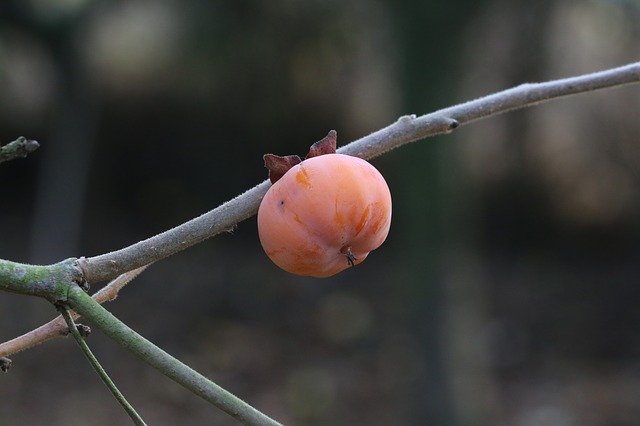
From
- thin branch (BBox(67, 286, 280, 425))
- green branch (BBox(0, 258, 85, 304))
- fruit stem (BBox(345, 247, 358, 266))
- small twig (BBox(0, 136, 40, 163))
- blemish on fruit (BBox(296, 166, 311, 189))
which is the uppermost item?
small twig (BBox(0, 136, 40, 163))

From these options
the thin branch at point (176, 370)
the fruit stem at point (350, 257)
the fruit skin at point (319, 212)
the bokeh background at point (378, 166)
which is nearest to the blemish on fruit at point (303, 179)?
the fruit skin at point (319, 212)

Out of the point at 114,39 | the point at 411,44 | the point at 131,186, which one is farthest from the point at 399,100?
the point at 131,186

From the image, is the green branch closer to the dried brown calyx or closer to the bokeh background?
the dried brown calyx

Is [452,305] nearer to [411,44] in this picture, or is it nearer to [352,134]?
[411,44]

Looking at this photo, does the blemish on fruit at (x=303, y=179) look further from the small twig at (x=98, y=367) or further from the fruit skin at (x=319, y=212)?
the small twig at (x=98, y=367)

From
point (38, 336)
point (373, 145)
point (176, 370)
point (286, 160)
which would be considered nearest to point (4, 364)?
point (38, 336)

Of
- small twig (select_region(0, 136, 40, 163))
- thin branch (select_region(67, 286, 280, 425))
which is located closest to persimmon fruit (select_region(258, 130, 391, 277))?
thin branch (select_region(67, 286, 280, 425))

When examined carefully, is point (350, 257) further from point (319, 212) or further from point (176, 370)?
point (176, 370)
